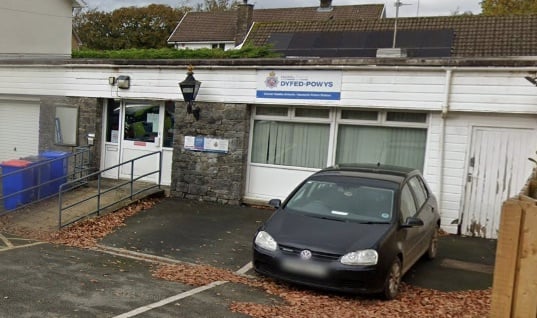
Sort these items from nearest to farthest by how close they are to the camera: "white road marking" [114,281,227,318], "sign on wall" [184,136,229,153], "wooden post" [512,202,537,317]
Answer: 1. "wooden post" [512,202,537,317]
2. "white road marking" [114,281,227,318]
3. "sign on wall" [184,136,229,153]

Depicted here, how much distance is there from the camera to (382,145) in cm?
1019

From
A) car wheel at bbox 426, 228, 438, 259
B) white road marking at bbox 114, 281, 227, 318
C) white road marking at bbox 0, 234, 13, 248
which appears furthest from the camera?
white road marking at bbox 0, 234, 13, 248

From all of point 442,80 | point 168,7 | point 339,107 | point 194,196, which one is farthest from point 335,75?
point 168,7

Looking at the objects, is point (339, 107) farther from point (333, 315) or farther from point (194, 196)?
point (333, 315)

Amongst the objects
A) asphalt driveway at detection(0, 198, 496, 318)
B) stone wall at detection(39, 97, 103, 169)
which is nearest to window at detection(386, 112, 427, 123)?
Result: asphalt driveway at detection(0, 198, 496, 318)

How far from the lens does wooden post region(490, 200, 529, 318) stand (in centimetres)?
414

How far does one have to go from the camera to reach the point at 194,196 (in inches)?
448

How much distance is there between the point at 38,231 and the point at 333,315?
19.6ft

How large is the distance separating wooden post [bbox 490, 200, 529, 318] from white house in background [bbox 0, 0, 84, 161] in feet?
40.4

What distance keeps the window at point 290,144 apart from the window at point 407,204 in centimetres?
359

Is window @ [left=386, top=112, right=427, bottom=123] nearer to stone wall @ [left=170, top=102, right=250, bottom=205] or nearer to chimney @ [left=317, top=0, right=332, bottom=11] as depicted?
stone wall @ [left=170, top=102, right=250, bottom=205]

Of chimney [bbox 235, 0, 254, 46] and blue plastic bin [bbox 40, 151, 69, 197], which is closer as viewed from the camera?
blue plastic bin [bbox 40, 151, 69, 197]

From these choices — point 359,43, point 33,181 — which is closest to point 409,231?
point 33,181

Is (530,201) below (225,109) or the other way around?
below
